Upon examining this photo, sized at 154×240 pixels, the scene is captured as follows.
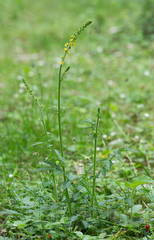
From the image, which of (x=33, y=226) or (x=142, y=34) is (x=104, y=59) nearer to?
(x=142, y=34)

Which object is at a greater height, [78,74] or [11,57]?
[11,57]

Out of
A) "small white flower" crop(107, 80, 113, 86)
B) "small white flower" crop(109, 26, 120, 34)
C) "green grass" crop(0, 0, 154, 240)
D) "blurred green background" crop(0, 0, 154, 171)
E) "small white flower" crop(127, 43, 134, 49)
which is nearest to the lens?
"green grass" crop(0, 0, 154, 240)

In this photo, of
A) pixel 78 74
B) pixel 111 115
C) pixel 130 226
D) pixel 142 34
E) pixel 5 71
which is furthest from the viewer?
pixel 142 34

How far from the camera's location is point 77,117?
328 cm

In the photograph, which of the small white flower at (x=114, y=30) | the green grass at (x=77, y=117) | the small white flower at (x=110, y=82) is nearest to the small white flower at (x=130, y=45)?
the green grass at (x=77, y=117)

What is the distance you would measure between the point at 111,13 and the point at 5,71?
3.99m

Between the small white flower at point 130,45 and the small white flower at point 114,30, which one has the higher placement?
the small white flower at point 114,30

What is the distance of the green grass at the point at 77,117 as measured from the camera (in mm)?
1597

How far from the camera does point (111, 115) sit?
3.22 meters

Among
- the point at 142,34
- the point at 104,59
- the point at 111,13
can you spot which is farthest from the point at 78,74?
the point at 111,13

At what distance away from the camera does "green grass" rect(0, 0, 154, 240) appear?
1.60 metres

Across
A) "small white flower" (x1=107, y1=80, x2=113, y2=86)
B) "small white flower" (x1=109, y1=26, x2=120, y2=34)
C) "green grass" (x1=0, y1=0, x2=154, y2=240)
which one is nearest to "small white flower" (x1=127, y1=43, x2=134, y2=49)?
"green grass" (x1=0, y1=0, x2=154, y2=240)

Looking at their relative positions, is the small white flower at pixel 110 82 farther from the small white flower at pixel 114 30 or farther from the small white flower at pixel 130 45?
the small white flower at pixel 114 30

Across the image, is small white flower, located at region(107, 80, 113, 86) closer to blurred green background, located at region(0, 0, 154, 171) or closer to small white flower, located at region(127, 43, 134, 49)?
blurred green background, located at region(0, 0, 154, 171)
